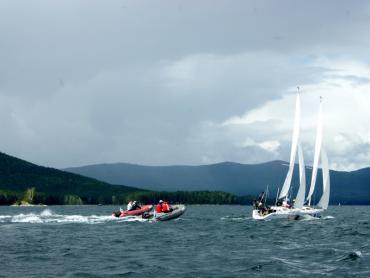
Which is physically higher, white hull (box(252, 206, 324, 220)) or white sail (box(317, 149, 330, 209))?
white sail (box(317, 149, 330, 209))

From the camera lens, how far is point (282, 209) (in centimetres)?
11162

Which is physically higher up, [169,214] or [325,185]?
[325,185]

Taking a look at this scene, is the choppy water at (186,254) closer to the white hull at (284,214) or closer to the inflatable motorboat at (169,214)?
the inflatable motorboat at (169,214)

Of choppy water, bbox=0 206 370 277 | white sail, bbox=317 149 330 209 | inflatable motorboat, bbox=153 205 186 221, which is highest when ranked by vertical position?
white sail, bbox=317 149 330 209

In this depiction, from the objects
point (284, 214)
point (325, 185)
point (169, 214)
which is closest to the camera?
point (169, 214)

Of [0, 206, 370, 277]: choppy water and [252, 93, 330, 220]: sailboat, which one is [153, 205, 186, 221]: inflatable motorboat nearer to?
[252, 93, 330, 220]: sailboat

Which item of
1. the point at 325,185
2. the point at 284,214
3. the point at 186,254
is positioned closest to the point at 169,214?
the point at 284,214

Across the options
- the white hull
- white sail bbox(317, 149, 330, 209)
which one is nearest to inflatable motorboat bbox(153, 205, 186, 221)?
the white hull

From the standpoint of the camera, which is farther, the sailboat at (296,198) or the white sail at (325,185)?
the white sail at (325,185)

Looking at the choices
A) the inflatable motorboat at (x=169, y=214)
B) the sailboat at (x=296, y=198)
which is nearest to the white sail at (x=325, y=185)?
the sailboat at (x=296, y=198)

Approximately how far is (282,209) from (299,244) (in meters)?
52.2

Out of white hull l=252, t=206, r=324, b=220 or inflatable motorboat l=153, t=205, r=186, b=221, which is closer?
inflatable motorboat l=153, t=205, r=186, b=221

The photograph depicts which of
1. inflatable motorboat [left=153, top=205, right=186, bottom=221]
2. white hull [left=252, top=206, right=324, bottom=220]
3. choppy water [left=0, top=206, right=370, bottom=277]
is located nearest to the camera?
choppy water [left=0, top=206, right=370, bottom=277]

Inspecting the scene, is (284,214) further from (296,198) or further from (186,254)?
(186,254)
